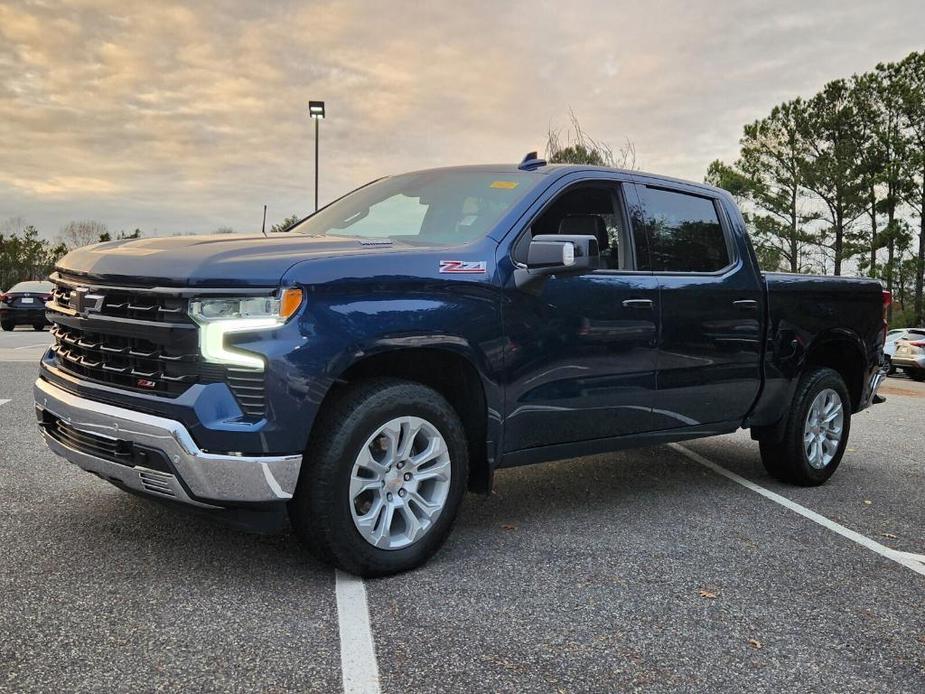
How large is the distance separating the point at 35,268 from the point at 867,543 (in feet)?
264

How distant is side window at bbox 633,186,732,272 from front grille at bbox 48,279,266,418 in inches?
101

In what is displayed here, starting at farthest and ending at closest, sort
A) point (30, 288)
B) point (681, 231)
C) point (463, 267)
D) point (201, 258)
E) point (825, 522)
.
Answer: point (30, 288) → point (681, 231) → point (825, 522) → point (463, 267) → point (201, 258)

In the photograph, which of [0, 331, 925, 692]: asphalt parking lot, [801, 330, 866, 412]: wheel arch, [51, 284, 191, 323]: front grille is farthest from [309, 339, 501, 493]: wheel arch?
[801, 330, 866, 412]: wheel arch

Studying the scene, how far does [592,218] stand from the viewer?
4.87 m

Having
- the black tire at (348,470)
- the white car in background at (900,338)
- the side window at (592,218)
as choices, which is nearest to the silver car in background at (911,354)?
the white car in background at (900,338)

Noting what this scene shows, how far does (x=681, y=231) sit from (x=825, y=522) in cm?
189

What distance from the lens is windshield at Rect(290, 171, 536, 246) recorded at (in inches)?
176

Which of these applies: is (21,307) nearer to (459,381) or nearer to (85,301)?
(85,301)

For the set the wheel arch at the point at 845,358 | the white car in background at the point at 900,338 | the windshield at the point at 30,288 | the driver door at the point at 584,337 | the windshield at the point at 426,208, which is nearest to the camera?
the driver door at the point at 584,337

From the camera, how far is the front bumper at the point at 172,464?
3408mm

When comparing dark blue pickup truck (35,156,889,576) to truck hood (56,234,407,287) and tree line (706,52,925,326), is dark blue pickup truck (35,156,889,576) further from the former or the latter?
tree line (706,52,925,326)

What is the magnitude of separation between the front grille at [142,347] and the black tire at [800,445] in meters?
3.88

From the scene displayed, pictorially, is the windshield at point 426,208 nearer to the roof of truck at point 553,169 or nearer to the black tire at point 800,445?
the roof of truck at point 553,169

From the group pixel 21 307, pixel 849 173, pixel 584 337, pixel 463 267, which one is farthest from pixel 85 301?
pixel 849 173
